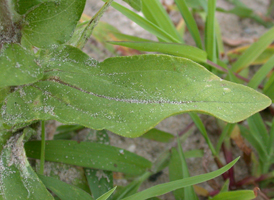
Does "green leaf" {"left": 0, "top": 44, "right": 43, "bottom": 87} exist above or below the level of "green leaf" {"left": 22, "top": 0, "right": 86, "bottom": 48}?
below

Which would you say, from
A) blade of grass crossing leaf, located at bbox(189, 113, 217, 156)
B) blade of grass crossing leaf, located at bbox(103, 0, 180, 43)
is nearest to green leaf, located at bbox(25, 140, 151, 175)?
blade of grass crossing leaf, located at bbox(189, 113, 217, 156)

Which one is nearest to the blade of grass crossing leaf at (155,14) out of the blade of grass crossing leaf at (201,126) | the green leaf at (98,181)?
the blade of grass crossing leaf at (201,126)

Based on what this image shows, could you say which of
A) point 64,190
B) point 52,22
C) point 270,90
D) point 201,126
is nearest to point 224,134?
point 201,126

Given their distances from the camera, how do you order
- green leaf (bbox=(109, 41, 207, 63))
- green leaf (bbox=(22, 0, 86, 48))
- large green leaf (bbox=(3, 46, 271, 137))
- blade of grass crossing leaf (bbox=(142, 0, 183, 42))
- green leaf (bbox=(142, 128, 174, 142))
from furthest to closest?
green leaf (bbox=(142, 128, 174, 142))
blade of grass crossing leaf (bbox=(142, 0, 183, 42))
green leaf (bbox=(109, 41, 207, 63))
green leaf (bbox=(22, 0, 86, 48))
large green leaf (bbox=(3, 46, 271, 137))

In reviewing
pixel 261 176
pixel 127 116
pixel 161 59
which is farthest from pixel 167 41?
pixel 261 176

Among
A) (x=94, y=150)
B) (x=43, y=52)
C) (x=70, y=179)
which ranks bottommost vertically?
(x=70, y=179)

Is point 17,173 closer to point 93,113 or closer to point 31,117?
point 31,117

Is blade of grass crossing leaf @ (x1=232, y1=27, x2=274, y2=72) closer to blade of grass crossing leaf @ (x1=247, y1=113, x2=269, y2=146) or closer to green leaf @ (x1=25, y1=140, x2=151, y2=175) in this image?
blade of grass crossing leaf @ (x1=247, y1=113, x2=269, y2=146)

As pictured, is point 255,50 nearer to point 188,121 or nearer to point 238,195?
point 188,121
